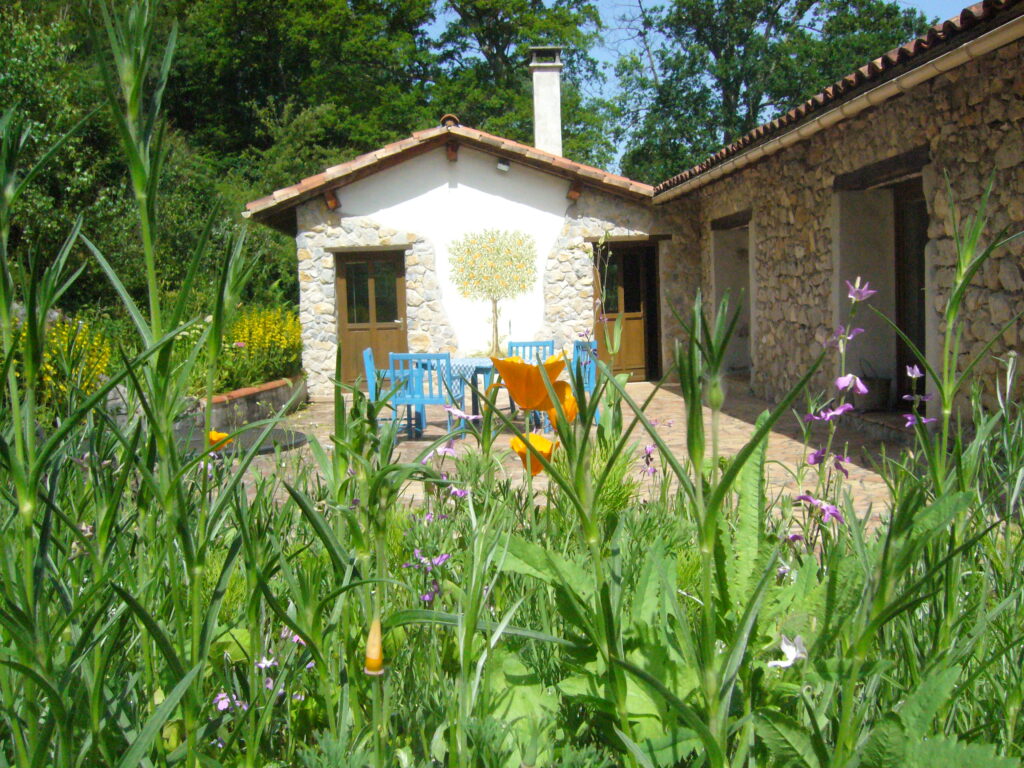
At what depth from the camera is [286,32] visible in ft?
80.9

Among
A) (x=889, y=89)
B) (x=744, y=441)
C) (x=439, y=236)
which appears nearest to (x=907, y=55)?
(x=889, y=89)

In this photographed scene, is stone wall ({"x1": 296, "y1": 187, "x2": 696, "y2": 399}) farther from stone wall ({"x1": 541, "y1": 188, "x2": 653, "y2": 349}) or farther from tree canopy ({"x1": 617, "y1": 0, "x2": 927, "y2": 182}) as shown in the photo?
tree canopy ({"x1": 617, "y1": 0, "x2": 927, "y2": 182})

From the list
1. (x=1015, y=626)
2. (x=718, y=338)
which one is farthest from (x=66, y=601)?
(x=1015, y=626)

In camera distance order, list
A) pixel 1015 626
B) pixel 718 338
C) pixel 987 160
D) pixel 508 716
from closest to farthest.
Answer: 1. pixel 718 338
2. pixel 508 716
3. pixel 1015 626
4. pixel 987 160

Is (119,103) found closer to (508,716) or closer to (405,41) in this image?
(508,716)

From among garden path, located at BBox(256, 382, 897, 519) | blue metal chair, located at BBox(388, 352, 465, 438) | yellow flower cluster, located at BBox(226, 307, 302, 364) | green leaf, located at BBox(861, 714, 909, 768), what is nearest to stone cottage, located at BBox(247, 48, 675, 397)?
yellow flower cluster, located at BBox(226, 307, 302, 364)

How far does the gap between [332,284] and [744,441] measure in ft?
22.9

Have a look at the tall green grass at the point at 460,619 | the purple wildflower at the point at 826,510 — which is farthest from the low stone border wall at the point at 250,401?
the tall green grass at the point at 460,619

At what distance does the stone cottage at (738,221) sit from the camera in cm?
536

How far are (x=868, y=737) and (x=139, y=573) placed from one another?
939mm

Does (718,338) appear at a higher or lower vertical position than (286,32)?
lower

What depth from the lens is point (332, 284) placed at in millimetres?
11945

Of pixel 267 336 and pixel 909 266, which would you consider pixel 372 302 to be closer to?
pixel 267 336

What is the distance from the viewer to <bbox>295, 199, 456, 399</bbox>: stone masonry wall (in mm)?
11844
